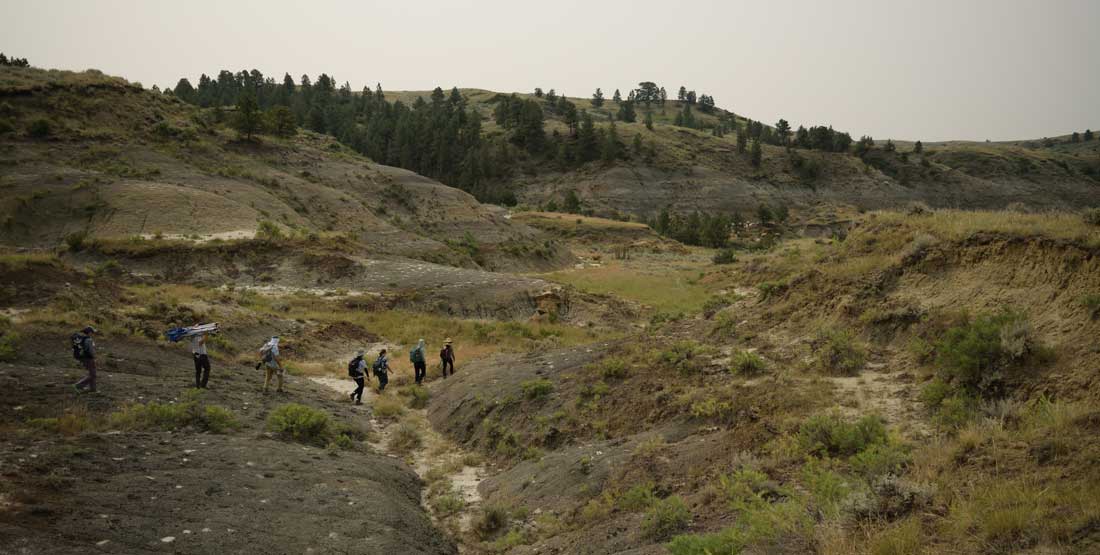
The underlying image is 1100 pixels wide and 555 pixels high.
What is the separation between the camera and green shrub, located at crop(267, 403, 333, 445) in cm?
1248

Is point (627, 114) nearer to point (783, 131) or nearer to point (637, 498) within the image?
point (783, 131)

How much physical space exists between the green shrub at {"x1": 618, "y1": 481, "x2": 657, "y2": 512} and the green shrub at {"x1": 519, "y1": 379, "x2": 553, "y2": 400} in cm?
561

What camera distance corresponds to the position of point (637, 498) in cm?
845

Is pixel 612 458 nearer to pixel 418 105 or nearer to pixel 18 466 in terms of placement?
pixel 18 466

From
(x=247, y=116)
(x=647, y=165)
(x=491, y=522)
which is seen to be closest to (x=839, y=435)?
(x=491, y=522)

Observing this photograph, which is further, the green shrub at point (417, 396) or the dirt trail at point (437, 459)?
the green shrub at point (417, 396)

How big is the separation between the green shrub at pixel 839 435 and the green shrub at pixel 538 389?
693cm

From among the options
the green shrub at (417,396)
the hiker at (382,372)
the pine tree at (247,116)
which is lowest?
the green shrub at (417,396)

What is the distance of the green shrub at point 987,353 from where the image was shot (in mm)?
8328

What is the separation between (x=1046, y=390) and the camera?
7641 millimetres

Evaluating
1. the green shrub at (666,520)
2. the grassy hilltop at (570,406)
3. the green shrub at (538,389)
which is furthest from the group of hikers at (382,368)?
the green shrub at (666,520)

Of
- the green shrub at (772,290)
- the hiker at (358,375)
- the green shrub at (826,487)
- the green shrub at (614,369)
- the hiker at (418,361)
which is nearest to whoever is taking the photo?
the green shrub at (826,487)

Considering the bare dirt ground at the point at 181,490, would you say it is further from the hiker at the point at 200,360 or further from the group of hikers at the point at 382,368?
the group of hikers at the point at 382,368

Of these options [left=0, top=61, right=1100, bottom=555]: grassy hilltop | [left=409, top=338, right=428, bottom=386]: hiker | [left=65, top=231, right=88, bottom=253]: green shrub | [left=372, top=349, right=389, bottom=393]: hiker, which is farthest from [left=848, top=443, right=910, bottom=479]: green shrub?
[left=65, top=231, right=88, bottom=253]: green shrub
